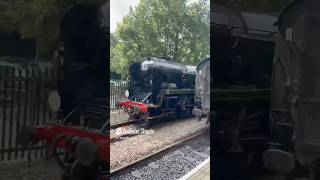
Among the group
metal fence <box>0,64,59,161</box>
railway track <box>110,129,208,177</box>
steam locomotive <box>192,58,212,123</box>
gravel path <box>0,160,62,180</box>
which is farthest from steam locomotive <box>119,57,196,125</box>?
gravel path <box>0,160,62,180</box>

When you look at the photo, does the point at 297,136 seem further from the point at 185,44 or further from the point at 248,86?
the point at 185,44

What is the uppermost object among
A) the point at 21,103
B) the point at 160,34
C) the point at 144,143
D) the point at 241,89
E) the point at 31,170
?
the point at 160,34

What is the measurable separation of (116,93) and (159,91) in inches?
13.7

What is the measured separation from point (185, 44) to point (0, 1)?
47.8 inches

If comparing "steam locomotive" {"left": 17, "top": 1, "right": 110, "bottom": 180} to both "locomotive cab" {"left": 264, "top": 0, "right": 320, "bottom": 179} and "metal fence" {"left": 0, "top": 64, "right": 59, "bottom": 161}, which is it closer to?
"metal fence" {"left": 0, "top": 64, "right": 59, "bottom": 161}

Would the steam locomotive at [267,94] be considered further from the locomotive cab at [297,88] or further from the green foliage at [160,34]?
the green foliage at [160,34]

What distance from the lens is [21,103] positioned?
7.43 ft

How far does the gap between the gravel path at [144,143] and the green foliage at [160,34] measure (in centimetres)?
50

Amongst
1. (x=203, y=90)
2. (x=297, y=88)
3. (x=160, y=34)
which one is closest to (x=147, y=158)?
(x=203, y=90)

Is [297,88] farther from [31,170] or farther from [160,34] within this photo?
[31,170]

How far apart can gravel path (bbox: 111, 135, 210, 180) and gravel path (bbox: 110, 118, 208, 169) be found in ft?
0.26

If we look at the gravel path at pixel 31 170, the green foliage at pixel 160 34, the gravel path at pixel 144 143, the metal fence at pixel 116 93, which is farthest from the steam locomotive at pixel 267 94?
the gravel path at pixel 31 170

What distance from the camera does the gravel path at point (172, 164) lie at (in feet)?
7.39

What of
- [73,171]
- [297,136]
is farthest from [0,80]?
[297,136]
